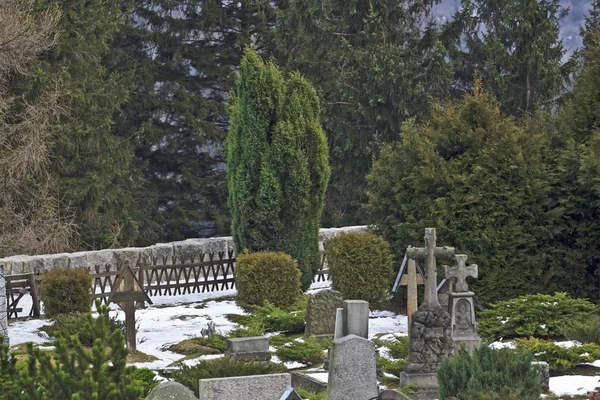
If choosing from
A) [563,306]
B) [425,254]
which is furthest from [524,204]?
[425,254]

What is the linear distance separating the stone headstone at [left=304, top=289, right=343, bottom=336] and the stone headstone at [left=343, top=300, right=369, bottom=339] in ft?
14.0

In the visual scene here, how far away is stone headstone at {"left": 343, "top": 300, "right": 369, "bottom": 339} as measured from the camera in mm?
11180

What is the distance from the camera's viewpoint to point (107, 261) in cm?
2155

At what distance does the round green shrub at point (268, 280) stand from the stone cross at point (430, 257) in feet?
17.8

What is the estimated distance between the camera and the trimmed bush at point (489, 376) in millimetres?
10195

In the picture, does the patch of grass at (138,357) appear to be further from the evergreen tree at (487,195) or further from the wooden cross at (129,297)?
the evergreen tree at (487,195)

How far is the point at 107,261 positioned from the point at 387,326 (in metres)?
7.07

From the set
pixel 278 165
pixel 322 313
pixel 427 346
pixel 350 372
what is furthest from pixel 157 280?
pixel 350 372

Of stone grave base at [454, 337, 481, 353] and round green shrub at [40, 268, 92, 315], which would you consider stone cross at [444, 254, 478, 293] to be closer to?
stone grave base at [454, 337, 481, 353]

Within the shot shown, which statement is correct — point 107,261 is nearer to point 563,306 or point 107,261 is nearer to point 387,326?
point 387,326

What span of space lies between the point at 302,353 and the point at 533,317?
3467 millimetres

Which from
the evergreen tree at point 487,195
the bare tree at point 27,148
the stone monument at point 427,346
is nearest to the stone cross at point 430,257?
the stone monument at point 427,346

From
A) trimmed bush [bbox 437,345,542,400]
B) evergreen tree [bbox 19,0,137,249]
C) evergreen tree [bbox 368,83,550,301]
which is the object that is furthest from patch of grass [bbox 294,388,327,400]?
evergreen tree [bbox 19,0,137,249]

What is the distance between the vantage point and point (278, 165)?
812 inches
